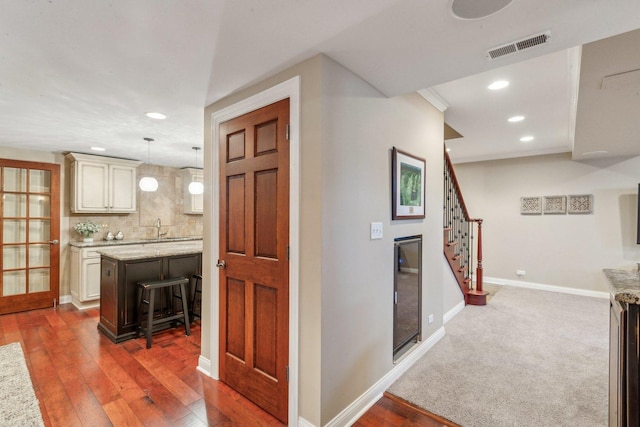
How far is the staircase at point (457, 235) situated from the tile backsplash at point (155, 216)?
4.98 metres

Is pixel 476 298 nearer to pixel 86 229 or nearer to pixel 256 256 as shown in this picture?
pixel 256 256

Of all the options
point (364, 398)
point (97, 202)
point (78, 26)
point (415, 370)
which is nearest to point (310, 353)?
point (364, 398)

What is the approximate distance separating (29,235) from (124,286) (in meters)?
2.51

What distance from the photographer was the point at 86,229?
4691 millimetres

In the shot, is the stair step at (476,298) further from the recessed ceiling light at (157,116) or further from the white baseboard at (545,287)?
the recessed ceiling light at (157,116)

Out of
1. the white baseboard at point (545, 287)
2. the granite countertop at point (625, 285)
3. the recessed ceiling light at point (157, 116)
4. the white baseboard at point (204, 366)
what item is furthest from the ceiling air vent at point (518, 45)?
the white baseboard at point (545, 287)

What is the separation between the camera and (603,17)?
1.38 m

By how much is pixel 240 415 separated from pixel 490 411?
1.73 metres

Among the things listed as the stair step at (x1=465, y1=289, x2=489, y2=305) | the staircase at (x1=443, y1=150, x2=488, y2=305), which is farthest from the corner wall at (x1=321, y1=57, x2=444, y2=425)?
the stair step at (x1=465, y1=289, x2=489, y2=305)

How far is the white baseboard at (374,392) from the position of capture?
1.91 metres

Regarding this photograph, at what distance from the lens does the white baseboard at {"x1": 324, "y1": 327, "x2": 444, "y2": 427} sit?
191cm

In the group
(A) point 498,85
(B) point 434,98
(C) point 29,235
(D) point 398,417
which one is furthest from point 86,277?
(A) point 498,85

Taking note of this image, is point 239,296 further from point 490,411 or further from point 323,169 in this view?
point 490,411

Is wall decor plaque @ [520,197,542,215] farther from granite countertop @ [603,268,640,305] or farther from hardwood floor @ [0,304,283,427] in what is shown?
hardwood floor @ [0,304,283,427]
